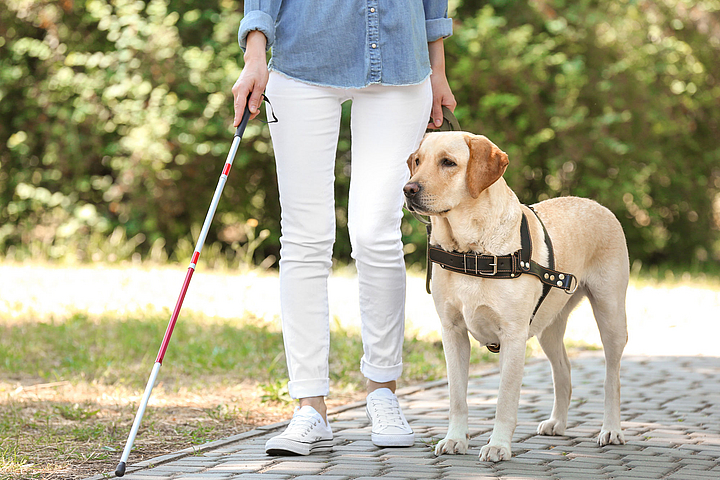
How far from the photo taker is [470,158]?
3.34 meters

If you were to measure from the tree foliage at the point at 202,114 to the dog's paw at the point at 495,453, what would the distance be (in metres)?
8.22

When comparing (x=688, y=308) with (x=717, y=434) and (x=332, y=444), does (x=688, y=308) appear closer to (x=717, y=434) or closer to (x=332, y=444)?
(x=717, y=434)

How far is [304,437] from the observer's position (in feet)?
11.3

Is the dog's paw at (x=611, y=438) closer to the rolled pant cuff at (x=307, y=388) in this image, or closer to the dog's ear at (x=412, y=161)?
the rolled pant cuff at (x=307, y=388)

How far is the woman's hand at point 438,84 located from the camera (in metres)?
3.90

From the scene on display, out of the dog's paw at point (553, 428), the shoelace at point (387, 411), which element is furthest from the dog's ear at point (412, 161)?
the dog's paw at point (553, 428)

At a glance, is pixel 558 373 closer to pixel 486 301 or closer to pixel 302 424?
pixel 486 301

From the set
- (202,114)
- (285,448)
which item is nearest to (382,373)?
(285,448)

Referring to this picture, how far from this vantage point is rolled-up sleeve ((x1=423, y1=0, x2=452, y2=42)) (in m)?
3.84

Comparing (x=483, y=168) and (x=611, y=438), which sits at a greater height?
(x=483, y=168)

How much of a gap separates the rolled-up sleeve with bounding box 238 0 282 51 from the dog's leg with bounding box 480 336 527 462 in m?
1.53

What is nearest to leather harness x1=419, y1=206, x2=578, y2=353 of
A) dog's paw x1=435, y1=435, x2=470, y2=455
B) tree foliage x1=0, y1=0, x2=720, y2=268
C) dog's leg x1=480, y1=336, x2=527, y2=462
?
dog's leg x1=480, y1=336, x2=527, y2=462

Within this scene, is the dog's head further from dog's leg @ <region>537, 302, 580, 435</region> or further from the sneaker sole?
the sneaker sole

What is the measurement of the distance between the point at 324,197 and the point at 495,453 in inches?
48.1
